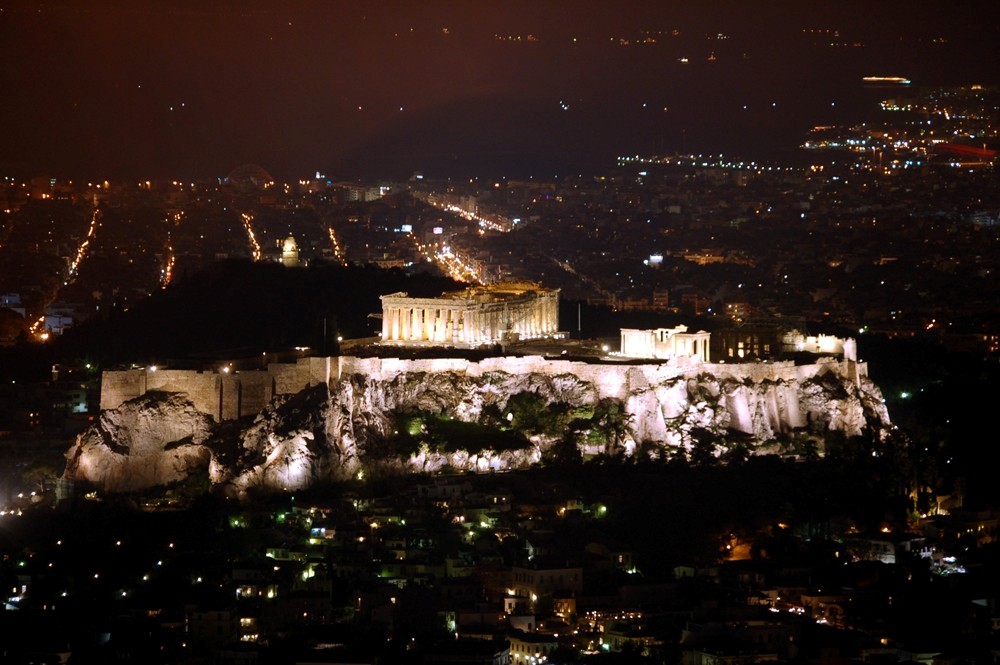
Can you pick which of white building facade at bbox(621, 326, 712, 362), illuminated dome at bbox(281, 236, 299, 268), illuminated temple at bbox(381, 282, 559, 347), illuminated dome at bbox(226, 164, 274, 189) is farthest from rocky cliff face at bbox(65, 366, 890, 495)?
illuminated dome at bbox(226, 164, 274, 189)

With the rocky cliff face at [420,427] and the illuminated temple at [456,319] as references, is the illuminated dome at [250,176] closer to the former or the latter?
the illuminated temple at [456,319]

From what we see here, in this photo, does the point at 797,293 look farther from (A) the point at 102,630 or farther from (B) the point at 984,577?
(A) the point at 102,630

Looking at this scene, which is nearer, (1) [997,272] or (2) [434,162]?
(1) [997,272]

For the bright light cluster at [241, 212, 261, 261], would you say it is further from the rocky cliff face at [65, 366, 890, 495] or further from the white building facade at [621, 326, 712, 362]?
the rocky cliff face at [65, 366, 890, 495]

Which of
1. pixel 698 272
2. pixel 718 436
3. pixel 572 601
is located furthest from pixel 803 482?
pixel 698 272

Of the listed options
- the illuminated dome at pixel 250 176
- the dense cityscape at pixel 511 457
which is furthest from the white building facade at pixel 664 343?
the illuminated dome at pixel 250 176

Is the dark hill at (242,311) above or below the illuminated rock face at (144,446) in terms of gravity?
above

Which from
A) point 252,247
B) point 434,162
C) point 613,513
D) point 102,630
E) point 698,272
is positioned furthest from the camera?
point 434,162
